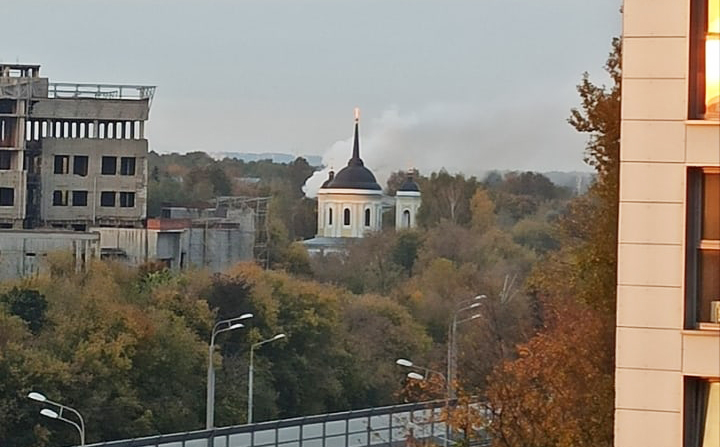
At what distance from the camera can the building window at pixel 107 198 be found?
198 feet

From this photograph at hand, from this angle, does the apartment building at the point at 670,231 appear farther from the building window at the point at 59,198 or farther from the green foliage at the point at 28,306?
the building window at the point at 59,198

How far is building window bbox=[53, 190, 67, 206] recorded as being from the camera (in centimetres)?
6012

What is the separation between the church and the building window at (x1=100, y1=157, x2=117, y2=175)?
98.5 feet

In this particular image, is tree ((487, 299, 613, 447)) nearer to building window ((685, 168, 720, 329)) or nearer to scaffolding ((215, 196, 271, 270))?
building window ((685, 168, 720, 329))

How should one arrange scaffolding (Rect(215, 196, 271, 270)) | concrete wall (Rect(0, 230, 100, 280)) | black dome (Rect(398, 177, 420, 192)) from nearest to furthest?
concrete wall (Rect(0, 230, 100, 280))
scaffolding (Rect(215, 196, 271, 270))
black dome (Rect(398, 177, 420, 192))

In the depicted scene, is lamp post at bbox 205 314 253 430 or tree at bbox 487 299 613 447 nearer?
tree at bbox 487 299 613 447

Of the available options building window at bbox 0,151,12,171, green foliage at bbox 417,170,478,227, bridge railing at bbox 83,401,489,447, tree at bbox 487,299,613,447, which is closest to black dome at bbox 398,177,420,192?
green foliage at bbox 417,170,478,227

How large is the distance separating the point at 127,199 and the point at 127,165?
133 cm

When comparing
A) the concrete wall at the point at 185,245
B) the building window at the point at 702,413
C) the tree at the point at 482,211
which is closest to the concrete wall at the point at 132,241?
the concrete wall at the point at 185,245

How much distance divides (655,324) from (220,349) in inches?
1442

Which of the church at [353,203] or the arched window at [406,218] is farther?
the church at [353,203]

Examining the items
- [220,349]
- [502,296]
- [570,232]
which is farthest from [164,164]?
[570,232]

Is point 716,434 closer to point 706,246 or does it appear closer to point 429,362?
point 706,246

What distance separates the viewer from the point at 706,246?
25.0 feet
